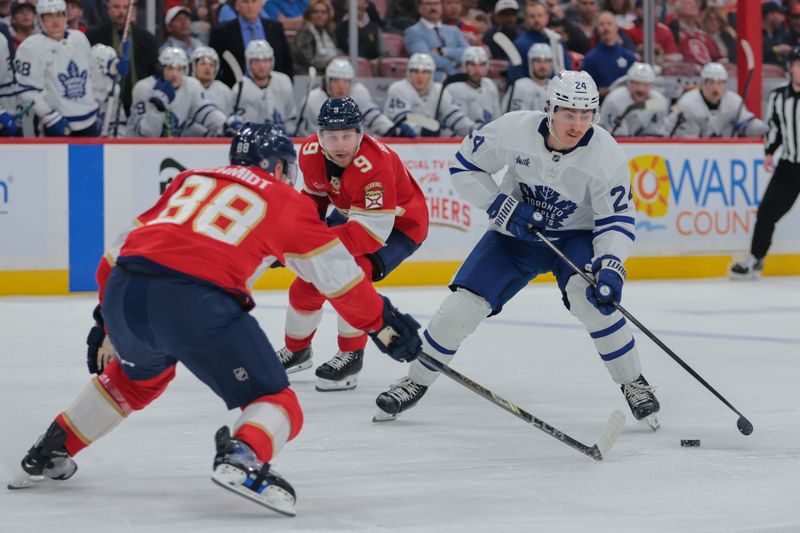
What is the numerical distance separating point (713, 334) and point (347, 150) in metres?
2.78

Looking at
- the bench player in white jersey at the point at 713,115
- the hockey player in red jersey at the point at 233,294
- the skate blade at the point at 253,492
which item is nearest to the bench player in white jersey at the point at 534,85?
the bench player in white jersey at the point at 713,115

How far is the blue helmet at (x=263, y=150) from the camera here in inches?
136

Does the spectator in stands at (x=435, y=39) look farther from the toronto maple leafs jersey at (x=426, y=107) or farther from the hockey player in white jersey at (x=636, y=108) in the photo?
the hockey player in white jersey at (x=636, y=108)

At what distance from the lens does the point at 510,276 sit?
4.66m

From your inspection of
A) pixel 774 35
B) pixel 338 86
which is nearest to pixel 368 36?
pixel 338 86

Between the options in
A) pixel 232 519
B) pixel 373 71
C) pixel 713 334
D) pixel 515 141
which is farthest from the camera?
pixel 373 71

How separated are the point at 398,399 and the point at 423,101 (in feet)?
18.2

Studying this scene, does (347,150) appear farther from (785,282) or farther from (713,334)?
(785,282)

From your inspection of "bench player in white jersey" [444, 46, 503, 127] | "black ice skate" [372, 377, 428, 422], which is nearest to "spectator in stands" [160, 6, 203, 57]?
"bench player in white jersey" [444, 46, 503, 127]

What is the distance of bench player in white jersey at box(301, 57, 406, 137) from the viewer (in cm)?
945

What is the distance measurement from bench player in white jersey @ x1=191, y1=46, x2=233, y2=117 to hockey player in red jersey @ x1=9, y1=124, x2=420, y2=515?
6.03 metres

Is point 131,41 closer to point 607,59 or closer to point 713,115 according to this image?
point 607,59

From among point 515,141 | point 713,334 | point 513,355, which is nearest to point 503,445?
point 515,141

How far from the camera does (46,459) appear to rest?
3.55 metres
